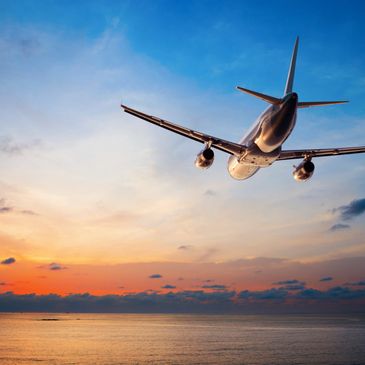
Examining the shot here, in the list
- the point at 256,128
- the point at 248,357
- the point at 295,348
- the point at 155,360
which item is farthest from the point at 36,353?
the point at 256,128

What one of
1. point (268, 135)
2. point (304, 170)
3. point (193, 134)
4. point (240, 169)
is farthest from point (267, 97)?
point (240, 169)

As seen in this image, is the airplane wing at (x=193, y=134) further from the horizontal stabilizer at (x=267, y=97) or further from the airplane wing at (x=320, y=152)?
the horizontal stabilizer at (x=267, y=97)

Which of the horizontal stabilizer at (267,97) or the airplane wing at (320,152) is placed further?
the airplane wing at (320,152)

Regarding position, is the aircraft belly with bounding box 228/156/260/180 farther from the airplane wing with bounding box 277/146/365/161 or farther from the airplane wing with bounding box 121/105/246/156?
the airplane wing with bounding box 277/146/365/161

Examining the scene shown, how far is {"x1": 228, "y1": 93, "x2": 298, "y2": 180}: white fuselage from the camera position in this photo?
1119 inches

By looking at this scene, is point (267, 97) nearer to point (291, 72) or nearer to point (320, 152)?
point (291, 72)

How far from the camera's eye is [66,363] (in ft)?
216

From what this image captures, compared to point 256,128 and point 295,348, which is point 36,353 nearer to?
point 295,348

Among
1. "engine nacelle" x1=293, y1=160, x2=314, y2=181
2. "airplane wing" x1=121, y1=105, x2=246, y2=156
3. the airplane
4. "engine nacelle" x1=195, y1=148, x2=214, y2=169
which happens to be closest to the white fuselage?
the airplane

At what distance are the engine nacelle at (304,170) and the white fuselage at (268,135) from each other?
2549mm

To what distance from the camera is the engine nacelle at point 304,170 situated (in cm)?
3575

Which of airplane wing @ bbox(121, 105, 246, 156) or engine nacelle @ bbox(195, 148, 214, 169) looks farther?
engine nacelle @ bbox(195, 148, 214, 169)

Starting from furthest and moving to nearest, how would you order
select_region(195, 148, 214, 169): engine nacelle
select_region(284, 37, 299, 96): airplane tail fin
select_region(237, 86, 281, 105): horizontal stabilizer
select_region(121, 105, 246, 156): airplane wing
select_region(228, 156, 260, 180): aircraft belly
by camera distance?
select_region(228, 156, 260, 180): aircraft belly, select_region(195, 148, 214, 169): engine nacelle, select_region(121, 105, 246, 156): airplane wing, select_region(284, 37, 299, 96): airplane tail fin, select_region(237, 86, 281, 105): horizontal stabilizer

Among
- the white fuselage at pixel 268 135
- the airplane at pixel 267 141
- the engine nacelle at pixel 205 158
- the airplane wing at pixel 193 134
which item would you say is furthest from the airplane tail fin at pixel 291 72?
the engine nacelle at pixel 205 158
